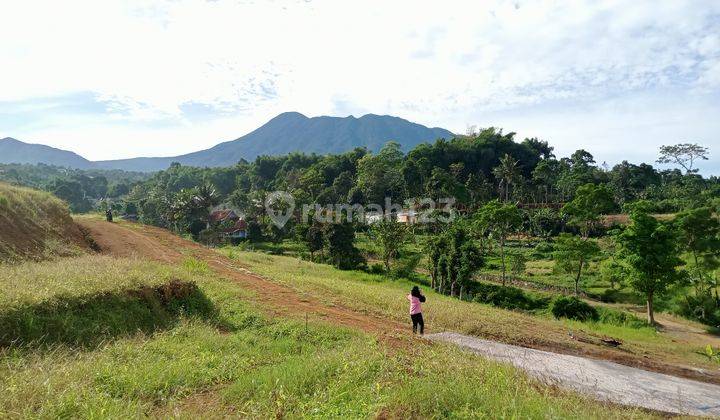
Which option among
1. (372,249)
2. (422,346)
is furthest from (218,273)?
(372,249)

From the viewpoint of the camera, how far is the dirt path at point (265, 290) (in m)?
11.6

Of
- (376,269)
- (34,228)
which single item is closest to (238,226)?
(376,269)

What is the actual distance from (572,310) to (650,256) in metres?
5.71

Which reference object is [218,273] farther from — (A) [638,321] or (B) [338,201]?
(B) [338,201]

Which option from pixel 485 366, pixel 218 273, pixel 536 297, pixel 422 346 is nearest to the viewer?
pixel 485 366

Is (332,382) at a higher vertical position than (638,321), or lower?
higher

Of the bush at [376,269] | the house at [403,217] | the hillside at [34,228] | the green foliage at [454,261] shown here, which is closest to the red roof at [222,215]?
the house at [403,217]

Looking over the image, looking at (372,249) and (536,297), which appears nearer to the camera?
(536,297)

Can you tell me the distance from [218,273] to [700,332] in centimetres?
2695

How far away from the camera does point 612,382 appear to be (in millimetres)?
8906

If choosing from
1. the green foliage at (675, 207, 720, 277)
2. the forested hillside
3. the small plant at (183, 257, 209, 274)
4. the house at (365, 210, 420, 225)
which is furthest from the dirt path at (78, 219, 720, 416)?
the house at (365, 210, 420, 225)

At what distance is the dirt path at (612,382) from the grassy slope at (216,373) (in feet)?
4.88

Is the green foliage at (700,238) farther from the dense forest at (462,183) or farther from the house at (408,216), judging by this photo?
the house at (408,216)

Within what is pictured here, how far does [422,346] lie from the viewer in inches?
336
